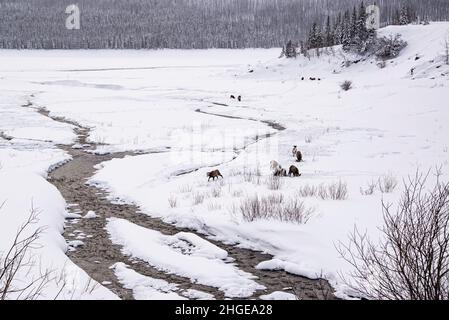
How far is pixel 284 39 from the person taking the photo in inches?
5527

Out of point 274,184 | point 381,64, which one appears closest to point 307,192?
point 274,184

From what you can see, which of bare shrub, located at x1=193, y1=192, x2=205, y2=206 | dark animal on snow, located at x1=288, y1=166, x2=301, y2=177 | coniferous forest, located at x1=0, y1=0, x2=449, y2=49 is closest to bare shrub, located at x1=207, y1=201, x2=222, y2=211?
bare shrub, located at x1=193, y1=192, x2=205, y2=206

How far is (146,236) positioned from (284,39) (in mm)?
141706

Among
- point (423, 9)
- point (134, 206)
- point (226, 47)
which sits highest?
point (423, 9)

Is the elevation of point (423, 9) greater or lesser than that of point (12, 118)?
greater

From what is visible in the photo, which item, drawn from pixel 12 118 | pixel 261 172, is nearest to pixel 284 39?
pixel 12 118

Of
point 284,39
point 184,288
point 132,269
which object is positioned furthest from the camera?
point 284,39

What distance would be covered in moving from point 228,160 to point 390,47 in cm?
4062

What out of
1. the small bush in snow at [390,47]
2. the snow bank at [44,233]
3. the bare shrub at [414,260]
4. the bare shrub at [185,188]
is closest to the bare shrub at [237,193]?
the bare shrub at [185,188]

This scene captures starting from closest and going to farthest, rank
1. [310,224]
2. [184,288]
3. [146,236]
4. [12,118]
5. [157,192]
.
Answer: [184,288] < [310,224] < [146,236] < [157,192] < [12,118]

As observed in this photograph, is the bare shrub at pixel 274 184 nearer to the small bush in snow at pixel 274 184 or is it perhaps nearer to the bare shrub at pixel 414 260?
the small bush in snow at pixel 274 184

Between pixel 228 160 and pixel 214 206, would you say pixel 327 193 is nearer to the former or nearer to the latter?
pixel 214 206

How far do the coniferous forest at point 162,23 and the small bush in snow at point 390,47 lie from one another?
6044cm

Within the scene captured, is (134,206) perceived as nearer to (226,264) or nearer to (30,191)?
(30,191)
